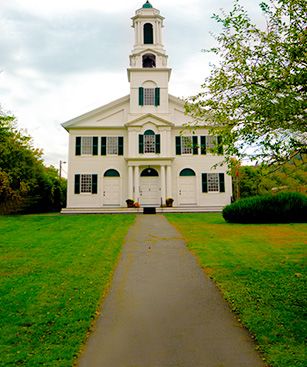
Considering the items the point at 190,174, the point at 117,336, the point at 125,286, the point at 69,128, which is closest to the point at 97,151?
the point at 69,128

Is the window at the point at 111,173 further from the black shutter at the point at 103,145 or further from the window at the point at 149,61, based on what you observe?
the window at the point at 149,61

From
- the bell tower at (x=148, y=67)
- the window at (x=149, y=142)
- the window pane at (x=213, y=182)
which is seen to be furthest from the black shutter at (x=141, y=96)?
the window pane at (x=213, y=182)

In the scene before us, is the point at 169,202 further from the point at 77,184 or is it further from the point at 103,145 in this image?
the point at 77,184

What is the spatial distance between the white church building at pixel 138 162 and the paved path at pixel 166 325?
1762 centimetres

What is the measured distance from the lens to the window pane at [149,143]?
25.0 m

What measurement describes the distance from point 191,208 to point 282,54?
59.9ft

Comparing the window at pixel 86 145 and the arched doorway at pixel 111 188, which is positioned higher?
the window at pixel 86 145

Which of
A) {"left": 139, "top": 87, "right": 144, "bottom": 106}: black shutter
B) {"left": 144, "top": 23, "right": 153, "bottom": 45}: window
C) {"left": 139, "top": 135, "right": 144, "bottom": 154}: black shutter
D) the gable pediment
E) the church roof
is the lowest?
{"left": 139, "top": 135, "right": 144, "bottom": 154}: black shutter

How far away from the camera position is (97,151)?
82.8 ft

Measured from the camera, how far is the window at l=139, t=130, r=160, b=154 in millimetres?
24906

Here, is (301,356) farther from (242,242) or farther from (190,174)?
(190,174)

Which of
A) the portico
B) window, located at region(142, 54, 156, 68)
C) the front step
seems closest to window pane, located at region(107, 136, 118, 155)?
the portico

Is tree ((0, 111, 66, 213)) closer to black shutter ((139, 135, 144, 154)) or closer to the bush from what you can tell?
black shutter ((139, 135, 144, 154))

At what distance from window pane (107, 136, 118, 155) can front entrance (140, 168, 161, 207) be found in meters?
2.89
